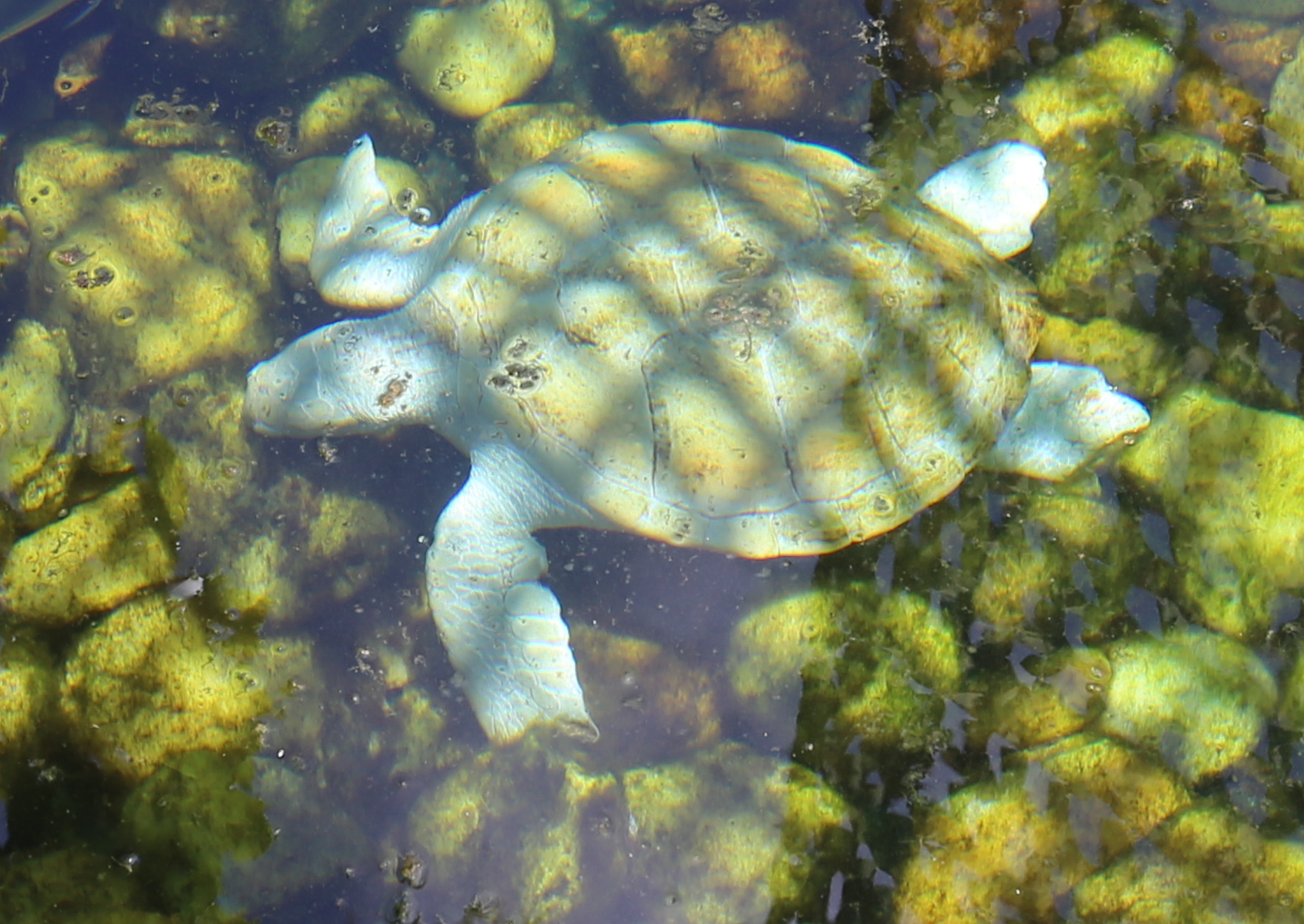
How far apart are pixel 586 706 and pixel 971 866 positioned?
4.59 feet

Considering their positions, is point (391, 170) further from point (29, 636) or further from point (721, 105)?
point (29, 636)

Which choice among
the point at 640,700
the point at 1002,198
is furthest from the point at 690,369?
the point at 1002,198

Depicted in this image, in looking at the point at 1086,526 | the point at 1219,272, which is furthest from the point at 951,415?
the point at 1219,272

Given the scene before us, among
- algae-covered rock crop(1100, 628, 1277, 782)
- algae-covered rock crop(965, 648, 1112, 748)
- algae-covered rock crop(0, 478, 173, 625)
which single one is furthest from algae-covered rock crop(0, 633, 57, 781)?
algae-covered rock crop(1100, 628, 1277, 782)

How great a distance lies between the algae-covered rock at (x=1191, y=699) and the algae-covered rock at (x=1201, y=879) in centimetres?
18

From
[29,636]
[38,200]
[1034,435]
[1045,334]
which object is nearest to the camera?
[29,636]

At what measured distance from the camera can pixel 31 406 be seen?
321 cm

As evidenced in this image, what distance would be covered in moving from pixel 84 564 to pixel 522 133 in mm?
→ 2562

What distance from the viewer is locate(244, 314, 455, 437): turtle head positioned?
3113mm

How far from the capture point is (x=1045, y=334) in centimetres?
310

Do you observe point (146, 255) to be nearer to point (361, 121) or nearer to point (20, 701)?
point (361, 121)

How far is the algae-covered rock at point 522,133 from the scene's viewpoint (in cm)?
382

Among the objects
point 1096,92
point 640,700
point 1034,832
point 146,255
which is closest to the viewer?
point 1034,832

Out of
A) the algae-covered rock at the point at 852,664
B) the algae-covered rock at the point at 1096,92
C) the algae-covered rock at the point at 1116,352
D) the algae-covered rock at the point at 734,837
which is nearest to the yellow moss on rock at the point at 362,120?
the algae-covered rock at the point at 1096,92
